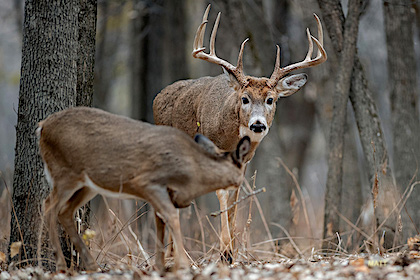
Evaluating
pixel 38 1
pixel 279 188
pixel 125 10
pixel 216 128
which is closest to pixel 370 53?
pixel 125 10

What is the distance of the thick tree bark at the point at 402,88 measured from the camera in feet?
28.3

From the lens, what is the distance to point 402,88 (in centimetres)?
904

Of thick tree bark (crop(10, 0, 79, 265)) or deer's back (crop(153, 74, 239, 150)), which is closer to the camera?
thick tree bark (crop(10, 0, 79, 265))

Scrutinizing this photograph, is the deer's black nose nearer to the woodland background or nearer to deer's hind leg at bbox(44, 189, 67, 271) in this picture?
the woodland background

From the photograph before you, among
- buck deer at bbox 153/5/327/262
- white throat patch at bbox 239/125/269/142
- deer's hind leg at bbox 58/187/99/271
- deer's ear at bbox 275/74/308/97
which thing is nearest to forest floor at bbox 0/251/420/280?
deer's hind leg at bbox 58/187/99/271

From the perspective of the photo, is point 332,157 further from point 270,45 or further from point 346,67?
point 270,45

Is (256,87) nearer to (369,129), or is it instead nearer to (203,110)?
(203,110)

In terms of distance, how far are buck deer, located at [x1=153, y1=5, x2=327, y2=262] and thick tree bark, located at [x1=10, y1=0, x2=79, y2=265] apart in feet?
5.27

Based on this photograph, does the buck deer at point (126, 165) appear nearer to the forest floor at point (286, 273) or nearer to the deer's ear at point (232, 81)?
the forest floor at point (286, 273)

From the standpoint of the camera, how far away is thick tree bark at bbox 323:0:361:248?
7.51 meters

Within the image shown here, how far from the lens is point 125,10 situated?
14.2m

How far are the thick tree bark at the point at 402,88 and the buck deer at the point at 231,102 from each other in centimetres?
258

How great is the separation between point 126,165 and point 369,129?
3.86m

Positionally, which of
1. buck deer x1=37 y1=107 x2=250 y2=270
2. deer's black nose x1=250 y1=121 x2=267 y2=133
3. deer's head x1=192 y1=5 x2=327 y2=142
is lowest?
buck deer x1=37 y1=107 x2=250 y2=270
